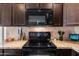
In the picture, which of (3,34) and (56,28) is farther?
(56,28)

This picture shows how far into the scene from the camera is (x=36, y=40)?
8.29ft

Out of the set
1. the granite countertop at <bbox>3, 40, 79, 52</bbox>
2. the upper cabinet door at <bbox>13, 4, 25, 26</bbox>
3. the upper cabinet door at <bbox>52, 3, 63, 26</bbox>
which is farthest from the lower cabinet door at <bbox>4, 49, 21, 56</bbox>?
the upper cabinet door at <bbox>52, 3, 63, 26</bbox>

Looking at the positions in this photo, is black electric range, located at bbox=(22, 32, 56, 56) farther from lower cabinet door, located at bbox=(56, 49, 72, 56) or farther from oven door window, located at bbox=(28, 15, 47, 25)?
oven door window, located at bbox=(28, 15, 47, 25)

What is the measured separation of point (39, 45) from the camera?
7.61 feet

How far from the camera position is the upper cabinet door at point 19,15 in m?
2.47

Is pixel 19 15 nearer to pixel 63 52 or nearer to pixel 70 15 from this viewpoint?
pixel 70 15

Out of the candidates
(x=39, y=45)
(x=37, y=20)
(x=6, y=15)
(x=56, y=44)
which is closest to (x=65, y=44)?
(x=56, y=44)

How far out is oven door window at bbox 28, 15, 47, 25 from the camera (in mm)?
2395

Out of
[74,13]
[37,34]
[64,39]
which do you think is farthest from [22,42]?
[74,13]

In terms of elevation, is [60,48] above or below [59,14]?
below

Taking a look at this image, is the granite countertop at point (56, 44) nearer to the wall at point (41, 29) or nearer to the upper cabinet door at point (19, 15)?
the wall at point (41, 29)

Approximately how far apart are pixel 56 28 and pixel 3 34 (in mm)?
836

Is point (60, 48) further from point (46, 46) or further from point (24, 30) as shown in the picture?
point (24, 30)

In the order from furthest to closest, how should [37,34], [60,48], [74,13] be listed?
[37,34] → [74,13] → [60,48]
